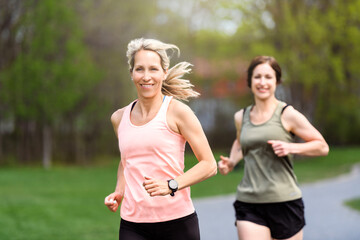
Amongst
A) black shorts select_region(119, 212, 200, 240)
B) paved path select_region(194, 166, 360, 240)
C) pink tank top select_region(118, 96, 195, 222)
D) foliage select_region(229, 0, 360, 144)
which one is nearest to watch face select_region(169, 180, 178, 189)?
pink tank top select_region(118, 96, 195, 222)

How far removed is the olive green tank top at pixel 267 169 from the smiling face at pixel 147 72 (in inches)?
56.4

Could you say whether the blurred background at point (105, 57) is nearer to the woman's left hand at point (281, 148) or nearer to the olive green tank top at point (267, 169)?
the olive green tank top at point (267, 169)

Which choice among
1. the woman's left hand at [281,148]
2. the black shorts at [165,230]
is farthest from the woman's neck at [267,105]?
the black shorts at [165,230]

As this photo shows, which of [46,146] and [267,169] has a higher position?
[267,169]

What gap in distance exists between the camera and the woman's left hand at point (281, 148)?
4078mm

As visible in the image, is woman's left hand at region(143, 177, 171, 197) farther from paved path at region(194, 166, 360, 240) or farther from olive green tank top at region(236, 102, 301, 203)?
paved path at region(194, 166, 360, 240)

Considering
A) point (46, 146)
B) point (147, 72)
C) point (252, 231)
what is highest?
point (147, 72)

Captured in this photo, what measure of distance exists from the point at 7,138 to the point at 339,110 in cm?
1975

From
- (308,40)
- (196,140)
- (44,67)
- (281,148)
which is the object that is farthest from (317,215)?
(308,40)

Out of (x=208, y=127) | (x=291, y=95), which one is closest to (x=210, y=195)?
(x=291, y=95)

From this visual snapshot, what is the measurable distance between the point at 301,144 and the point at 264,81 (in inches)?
25.0

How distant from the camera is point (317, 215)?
422 inches

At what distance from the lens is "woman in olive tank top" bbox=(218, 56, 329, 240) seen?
425cm

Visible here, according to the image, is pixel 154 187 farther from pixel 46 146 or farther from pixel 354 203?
pixel 46 146
